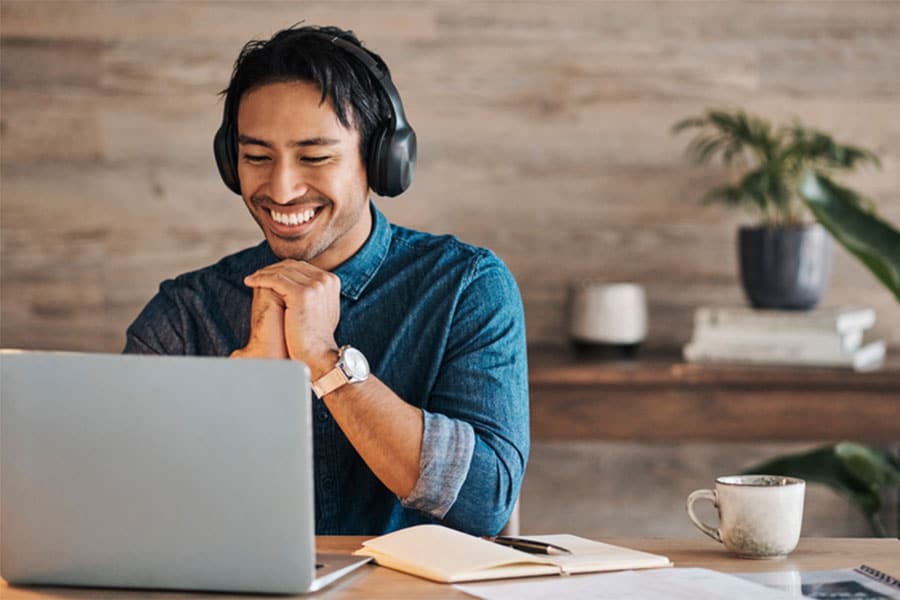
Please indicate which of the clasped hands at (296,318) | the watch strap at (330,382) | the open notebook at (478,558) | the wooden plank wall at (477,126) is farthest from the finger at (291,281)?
the wooden plank wall at (477,126)

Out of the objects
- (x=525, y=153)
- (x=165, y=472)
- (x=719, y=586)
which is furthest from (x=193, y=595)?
(x=525, y=153)

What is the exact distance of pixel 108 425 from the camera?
102 centimetres

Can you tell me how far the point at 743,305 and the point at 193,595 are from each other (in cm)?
187

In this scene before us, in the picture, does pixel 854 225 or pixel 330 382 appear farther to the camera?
pixel 854 225

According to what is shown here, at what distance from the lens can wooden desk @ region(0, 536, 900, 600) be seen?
1.06m

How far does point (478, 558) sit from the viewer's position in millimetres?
1126

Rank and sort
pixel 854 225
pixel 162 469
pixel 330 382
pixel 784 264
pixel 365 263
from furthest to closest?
pixel 784 264
pixel 854 225
pixel 365 263
pixel 330 382
pixel 162 469

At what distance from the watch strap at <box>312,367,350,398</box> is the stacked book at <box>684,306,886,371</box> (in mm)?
1227

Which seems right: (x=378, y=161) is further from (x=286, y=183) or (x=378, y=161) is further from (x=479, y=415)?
(x=479, y=415)

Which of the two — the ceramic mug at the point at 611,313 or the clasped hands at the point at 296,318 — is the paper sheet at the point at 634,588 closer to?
the clasped hands at the point at 296,318

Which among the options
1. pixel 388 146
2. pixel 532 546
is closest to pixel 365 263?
pixel 388 146

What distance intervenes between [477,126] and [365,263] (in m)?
1.06

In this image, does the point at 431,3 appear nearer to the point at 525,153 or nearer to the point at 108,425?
the point at 525,153

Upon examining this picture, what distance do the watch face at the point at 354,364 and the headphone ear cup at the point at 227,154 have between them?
1.19 ft
